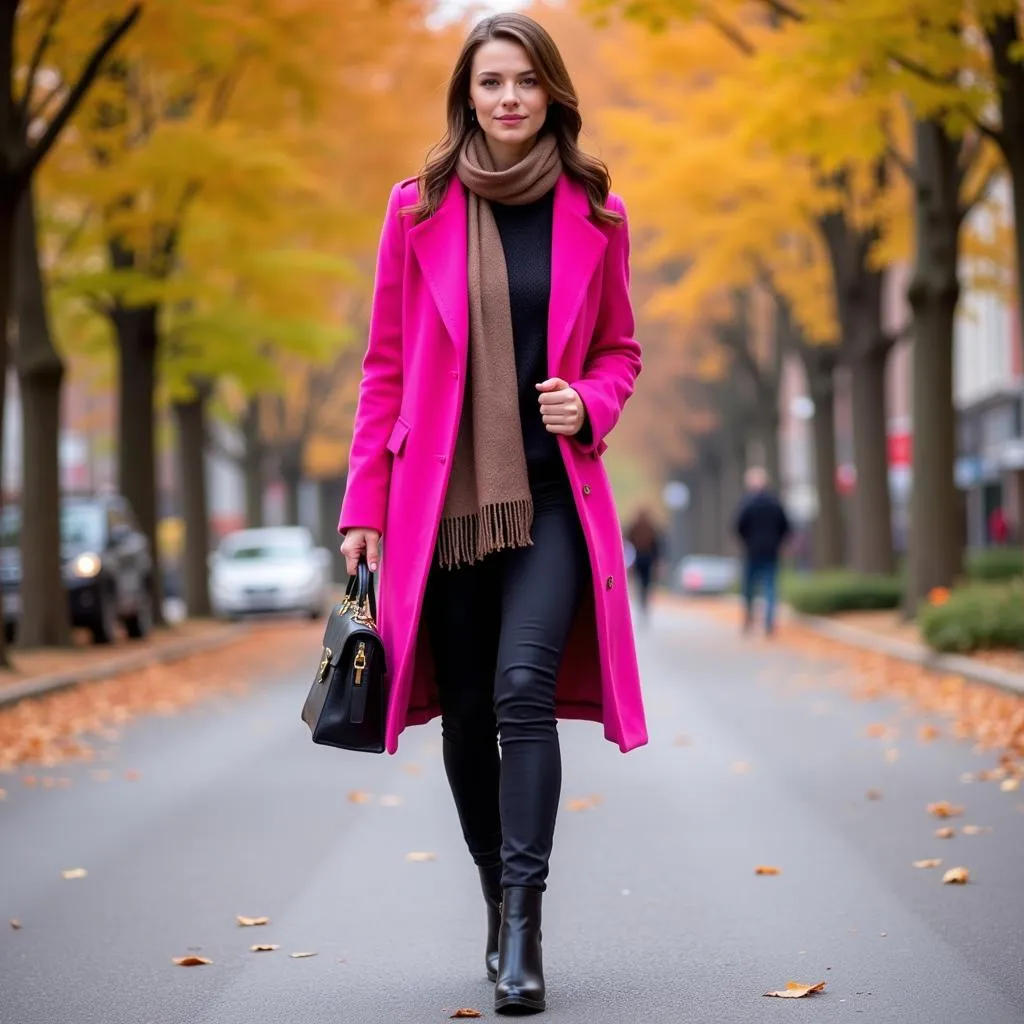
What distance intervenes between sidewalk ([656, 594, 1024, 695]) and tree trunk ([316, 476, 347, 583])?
23648mm

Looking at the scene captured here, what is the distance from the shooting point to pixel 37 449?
17141 mm

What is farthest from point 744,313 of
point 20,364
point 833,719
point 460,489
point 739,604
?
point 460,489

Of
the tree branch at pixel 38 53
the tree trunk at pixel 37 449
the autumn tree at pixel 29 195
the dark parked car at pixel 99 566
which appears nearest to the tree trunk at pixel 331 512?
the dark parked car at pixel 99 566

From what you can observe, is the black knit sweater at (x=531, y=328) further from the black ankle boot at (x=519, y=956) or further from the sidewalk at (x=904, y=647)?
the sidewalk at (x=904, y=647)

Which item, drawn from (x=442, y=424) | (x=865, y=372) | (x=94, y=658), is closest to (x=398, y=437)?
(x=442, y=424)

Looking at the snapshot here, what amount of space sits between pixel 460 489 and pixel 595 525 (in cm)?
31

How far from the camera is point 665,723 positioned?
11.8m

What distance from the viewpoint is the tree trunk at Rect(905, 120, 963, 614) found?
17.5m

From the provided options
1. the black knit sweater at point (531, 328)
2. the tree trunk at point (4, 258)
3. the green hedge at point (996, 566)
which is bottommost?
the green hedge at point (996, 566)

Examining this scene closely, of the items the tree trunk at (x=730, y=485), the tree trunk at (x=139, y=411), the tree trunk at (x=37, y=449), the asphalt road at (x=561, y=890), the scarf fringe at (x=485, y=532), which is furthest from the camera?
A: the tree trunk at (x=730, y=485)

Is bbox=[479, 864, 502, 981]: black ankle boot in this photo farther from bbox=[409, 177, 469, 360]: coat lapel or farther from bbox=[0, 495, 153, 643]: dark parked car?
bbox=[0, 495, 153, 643]: dark parked car

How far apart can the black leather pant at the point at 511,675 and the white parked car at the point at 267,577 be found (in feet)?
79.9

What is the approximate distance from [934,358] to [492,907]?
45.5 feet

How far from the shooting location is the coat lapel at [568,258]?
4.34m
